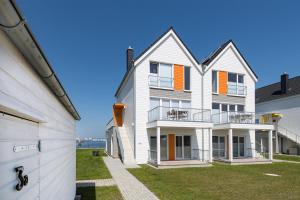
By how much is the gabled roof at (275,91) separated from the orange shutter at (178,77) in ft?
54.7

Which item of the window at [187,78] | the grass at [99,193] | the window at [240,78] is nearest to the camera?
the grass at [99,193]

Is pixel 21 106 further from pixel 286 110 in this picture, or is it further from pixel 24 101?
pixel 286 110

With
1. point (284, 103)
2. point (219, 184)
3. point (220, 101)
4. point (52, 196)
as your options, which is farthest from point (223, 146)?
point (52, 196)

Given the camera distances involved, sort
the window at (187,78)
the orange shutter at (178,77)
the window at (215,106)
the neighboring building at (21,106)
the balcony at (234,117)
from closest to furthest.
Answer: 1. the neighboring building at (21,106)
2. the orange shutter at (178,77)
3. the balcony at (234,117)
4. the window at (187,78)
5. the window at (215,106)

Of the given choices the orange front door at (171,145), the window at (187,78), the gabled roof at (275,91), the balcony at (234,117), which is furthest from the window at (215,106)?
the gabled roof at (275,91)

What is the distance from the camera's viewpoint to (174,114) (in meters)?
18.8

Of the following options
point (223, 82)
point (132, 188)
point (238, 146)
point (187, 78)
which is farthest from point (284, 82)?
point (132, 188)

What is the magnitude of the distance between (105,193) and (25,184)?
7.19 metres

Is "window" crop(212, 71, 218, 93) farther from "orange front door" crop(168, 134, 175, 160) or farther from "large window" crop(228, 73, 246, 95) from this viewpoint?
"orange front door" crop(168, 134, 175, 160)

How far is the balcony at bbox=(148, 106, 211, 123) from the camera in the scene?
1808 cm

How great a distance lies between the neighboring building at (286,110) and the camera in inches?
1098

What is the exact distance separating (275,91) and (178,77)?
19918 millimetres

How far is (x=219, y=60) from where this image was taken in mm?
22766

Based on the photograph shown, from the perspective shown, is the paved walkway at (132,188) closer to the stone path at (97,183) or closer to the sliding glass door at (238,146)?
the stone path at (97,183)
